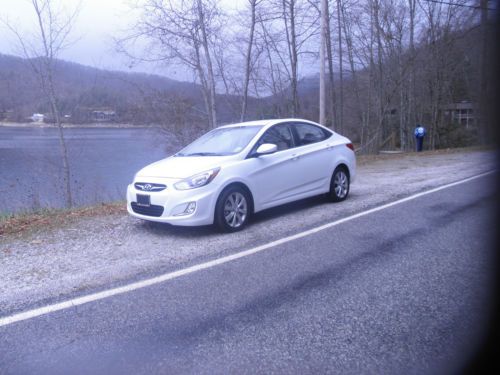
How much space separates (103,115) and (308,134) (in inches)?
436

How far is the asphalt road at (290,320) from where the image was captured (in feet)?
10.2

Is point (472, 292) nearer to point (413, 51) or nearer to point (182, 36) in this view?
point (182, 36)

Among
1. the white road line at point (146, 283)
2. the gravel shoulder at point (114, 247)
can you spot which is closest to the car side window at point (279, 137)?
the gravel shoulder at point (114, 247)

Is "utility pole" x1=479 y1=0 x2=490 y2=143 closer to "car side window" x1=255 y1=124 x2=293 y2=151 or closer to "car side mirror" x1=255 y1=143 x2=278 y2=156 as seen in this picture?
"car side window" x1=255 y1=124 x2=293 y2=151

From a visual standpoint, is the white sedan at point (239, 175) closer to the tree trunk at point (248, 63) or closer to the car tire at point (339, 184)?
the car tire at point (339, 184)

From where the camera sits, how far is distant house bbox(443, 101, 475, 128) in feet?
124

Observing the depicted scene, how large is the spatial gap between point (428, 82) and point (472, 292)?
30488 millimetres

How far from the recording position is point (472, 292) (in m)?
4.19

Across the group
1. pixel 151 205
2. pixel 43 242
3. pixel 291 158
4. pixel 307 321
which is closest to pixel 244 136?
pixel 291 158

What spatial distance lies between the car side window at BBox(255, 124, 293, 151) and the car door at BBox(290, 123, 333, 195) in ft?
0.52

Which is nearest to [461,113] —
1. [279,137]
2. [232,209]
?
[279,137]

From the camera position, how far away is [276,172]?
718 centimetres

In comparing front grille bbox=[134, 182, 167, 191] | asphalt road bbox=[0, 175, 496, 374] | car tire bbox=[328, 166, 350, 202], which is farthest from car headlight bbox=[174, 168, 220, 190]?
car tire bbox=[328, 166, 350, 202]

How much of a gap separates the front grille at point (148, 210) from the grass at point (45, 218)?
1707 mm
